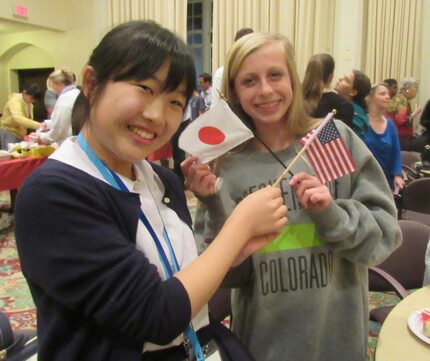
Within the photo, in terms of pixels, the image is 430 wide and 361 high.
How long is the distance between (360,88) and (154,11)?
5621mm

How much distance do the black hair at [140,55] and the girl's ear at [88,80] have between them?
0.01 m

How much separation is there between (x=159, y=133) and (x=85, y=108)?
0.57 ft

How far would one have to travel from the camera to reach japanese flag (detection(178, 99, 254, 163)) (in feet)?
3.80

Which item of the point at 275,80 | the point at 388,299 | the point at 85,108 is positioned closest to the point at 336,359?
the point at 275,80

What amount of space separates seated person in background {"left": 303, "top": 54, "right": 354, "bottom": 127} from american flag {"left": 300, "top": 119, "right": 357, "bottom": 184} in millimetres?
1907

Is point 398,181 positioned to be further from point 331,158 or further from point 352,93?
point 331,158

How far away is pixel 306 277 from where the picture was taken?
124 centimetres

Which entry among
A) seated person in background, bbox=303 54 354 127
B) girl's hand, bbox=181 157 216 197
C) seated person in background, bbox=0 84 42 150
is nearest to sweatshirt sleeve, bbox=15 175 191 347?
girl's hand, bbox=181 157 216 197

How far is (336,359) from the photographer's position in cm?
127

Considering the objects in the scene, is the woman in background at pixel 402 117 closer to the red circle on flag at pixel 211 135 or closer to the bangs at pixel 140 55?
the red circle on flag at pixel 211 135

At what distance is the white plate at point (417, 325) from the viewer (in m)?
1.17

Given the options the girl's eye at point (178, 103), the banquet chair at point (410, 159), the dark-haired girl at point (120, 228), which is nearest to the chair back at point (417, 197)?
the banquet chair at point (410, 159)

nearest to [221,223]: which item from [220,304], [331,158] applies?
[331,158]

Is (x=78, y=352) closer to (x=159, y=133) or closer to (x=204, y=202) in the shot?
(x=159, y=133)
